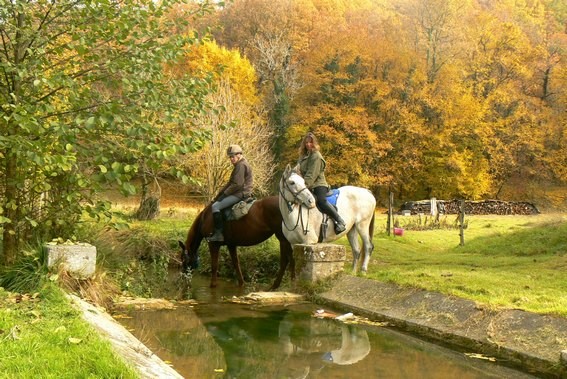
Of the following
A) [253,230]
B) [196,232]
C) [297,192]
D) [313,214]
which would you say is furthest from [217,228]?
[297,192]

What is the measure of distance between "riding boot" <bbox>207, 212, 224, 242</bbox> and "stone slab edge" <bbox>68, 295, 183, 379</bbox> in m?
4.96

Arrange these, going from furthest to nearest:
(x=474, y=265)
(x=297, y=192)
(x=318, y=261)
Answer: (x=474, y=265)
(x=297, y=192)
(x=318, y=261)

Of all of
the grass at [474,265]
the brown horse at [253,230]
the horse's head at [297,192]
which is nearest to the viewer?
the grass at [474,265]

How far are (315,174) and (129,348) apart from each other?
5785 mm

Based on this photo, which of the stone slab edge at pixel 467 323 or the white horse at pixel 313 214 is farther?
the white horse at pixel 313 214

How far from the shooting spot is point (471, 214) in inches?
1597

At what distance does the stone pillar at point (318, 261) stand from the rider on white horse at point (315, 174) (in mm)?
767

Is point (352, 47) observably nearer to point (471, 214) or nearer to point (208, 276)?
point (471, 214)

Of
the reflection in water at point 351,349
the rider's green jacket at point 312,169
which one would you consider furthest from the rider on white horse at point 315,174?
the reflection in water at point 351,349

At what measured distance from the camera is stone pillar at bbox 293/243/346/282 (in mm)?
9640

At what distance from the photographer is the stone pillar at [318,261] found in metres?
9.64

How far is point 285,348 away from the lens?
6.43m

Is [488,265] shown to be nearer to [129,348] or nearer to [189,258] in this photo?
[189,258]

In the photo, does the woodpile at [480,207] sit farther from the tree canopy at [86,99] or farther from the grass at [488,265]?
the tree canopy at [86,99]
